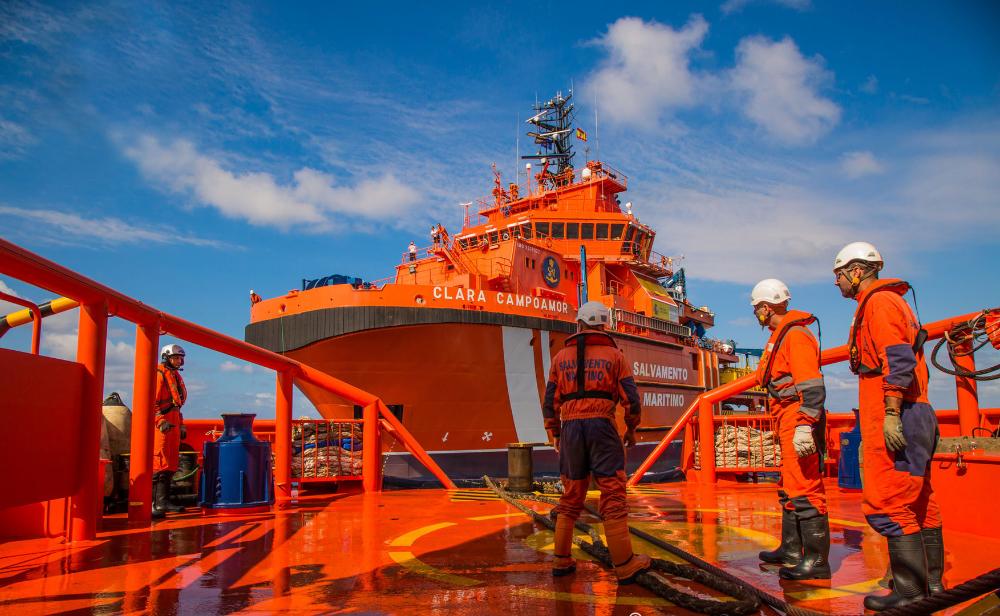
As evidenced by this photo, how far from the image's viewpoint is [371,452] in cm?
688

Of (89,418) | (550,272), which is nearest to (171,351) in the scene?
(89,418)

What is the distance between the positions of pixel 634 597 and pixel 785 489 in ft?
3.73

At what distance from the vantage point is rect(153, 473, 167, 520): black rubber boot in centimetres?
495

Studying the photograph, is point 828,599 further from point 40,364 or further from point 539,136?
point 539,136

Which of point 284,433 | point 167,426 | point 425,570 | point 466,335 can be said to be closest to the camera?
point 425,570

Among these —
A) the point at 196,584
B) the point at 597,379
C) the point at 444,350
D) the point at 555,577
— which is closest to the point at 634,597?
the point at 555,577

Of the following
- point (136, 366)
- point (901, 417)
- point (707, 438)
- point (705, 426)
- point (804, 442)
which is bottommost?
point (707, 438)

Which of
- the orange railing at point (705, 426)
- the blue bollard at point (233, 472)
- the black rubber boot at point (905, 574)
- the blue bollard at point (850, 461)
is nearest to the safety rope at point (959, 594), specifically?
the black rubber boot at point (905, 574)

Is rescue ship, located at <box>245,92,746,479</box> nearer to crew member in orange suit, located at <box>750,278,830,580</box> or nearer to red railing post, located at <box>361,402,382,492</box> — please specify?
red railing post, located at <box>361,402,382,492</box>

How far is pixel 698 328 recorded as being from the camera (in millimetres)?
24031

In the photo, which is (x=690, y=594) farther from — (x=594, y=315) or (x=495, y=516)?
(x=495, y=516)

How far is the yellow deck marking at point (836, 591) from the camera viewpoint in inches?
105

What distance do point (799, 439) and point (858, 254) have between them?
89 cm

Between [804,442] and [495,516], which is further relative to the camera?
[495,516]
